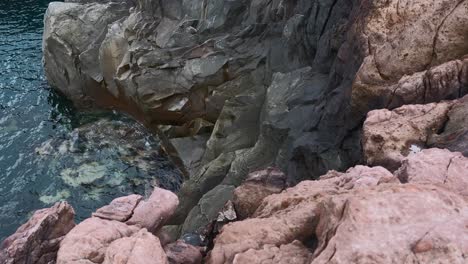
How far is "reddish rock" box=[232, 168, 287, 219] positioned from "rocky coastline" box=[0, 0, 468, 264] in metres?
0.06

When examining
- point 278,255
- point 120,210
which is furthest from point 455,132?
point 120,210

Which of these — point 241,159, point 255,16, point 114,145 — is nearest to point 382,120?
point 241,159

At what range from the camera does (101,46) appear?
1566 inches

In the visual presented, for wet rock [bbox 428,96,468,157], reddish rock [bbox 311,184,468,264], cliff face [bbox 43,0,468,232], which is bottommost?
cliff face [bbox 43,0,468,232]

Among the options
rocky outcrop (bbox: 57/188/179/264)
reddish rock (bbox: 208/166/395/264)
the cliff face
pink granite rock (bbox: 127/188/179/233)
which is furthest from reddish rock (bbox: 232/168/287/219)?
rocky outcrop (bbox: 57/188/179/264)

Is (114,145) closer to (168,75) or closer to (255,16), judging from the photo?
(168,75)

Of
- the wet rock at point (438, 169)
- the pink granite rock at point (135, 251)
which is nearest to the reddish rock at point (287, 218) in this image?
the wet rock at point (438, 169)

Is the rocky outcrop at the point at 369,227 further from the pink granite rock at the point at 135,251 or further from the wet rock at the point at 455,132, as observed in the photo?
the pink granite rock at the point at 135,251

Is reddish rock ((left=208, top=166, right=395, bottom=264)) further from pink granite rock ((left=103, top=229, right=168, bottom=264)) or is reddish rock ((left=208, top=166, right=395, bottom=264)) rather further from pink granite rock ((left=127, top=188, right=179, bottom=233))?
pink granite rock ((left=127, top=188, right=179, bottom=233))

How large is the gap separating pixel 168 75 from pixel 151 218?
21606 millimetres

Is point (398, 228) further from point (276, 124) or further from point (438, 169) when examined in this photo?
point (276, 124)

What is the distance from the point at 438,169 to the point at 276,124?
13654 mm

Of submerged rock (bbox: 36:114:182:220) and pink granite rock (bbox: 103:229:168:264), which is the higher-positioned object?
pink granite rock (bbox: 103:229:168:264)

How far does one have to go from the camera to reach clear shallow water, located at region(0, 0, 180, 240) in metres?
31.1
